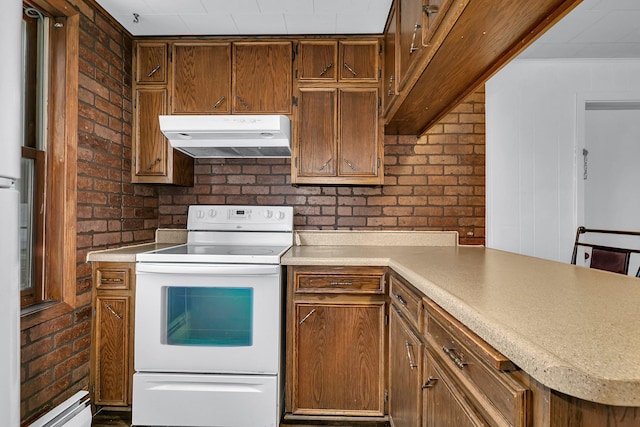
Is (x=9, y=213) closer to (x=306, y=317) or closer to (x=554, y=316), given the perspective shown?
(x=306, y=317)

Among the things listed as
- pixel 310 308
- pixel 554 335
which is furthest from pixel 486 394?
pixel 310 308

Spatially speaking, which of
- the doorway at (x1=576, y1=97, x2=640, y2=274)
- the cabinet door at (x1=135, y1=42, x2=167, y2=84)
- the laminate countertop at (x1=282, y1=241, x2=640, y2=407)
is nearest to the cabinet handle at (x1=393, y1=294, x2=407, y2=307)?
the laminate countertop at (x1=282, y1=241, x2=640, y2=407)

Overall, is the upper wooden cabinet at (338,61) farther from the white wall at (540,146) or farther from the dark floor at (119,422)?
the dark floor at (119,422)

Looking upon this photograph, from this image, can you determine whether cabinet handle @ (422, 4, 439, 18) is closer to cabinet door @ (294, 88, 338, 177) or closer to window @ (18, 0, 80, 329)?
cabinet door @ (294, 88, 338, 177)

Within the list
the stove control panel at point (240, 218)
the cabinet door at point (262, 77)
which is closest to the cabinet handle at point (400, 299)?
the stove control panel at point (240, 218)

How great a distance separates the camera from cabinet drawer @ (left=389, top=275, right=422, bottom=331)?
4.26 feet

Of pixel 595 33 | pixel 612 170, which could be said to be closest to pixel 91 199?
pixel 595 33

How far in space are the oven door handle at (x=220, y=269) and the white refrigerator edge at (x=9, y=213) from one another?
0.72 metres

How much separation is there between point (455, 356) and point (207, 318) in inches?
51.4

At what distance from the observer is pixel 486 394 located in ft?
2.53

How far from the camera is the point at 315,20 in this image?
2.15 metres

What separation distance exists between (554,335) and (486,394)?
207 mm


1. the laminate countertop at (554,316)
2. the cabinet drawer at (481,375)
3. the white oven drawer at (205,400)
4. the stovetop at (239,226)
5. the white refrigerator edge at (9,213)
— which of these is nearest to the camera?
the laminate countertop at (554,316)

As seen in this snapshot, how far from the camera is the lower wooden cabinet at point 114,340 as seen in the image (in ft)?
6.34
